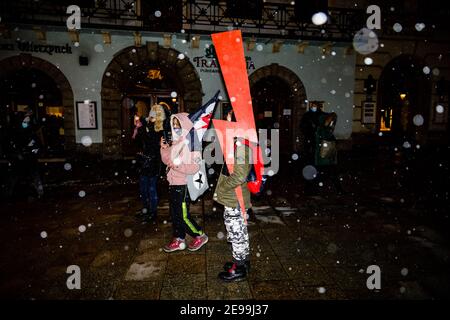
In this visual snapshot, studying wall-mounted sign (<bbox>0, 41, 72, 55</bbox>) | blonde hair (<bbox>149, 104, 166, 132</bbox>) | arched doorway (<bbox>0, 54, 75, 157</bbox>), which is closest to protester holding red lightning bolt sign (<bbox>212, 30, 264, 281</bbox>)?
blonde hair (<bbox>149, 104, 166, 132</bbox>)

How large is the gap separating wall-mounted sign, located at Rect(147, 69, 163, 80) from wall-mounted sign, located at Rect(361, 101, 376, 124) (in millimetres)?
9471

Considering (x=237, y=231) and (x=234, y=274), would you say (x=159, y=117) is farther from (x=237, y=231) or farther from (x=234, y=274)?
(x=234, y=274)

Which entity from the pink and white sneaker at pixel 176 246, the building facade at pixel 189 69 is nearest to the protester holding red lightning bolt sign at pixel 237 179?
the pink and white sneaker at pixel 176 246

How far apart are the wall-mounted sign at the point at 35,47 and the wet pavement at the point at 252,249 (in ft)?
22.7

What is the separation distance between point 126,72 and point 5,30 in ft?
14.5

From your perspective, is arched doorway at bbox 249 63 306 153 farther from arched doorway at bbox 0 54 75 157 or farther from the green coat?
the green coat

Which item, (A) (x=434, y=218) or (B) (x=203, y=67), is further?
(B) (x=203, y=67)

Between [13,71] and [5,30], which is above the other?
[5,30]

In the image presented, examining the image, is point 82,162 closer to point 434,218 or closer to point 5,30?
point 5,30

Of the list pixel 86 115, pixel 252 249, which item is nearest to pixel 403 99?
pixel 252 249
